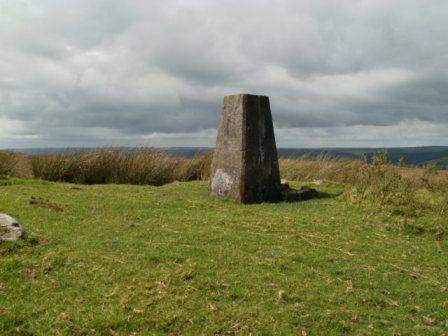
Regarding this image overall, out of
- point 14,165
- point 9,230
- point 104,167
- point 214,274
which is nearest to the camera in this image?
point 214,274

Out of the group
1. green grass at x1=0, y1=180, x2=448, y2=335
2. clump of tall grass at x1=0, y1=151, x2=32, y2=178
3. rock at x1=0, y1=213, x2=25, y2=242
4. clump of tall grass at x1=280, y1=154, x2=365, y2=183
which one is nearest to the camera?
green grass at x1=0, y1=180, x2=448, y2=335

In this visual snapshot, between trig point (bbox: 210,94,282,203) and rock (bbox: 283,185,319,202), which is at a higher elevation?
trig point (bbox: 210,94,282,203)

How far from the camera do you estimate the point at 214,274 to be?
512 cm

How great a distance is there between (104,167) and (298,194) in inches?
248

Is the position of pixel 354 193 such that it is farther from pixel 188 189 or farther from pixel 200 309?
pixel 200 309

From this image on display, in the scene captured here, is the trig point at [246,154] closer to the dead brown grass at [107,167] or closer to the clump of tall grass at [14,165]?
the dead brown grass at [107,167]

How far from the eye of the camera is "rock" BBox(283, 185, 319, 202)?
10078 millimetres

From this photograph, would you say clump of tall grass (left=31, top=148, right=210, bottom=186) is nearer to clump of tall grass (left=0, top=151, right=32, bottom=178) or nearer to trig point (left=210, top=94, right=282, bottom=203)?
clump of tall grass (left=0, top=151, right=32, bottom=178)

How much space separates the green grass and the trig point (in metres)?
1.53

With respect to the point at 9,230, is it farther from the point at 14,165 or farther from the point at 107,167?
the point at 14,165

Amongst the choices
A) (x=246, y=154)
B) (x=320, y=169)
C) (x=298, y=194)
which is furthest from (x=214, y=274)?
(x=320, y=169)

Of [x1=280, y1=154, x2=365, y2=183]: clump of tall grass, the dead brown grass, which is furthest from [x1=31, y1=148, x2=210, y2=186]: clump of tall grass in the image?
[x1=280, y1=154, x2=365, y2=183]: clump of tall grass

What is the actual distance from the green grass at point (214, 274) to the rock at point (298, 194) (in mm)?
1840

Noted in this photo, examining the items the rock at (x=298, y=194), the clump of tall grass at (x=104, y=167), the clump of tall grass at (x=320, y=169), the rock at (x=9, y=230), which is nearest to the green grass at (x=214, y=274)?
the rock at (x=9, y=230)
